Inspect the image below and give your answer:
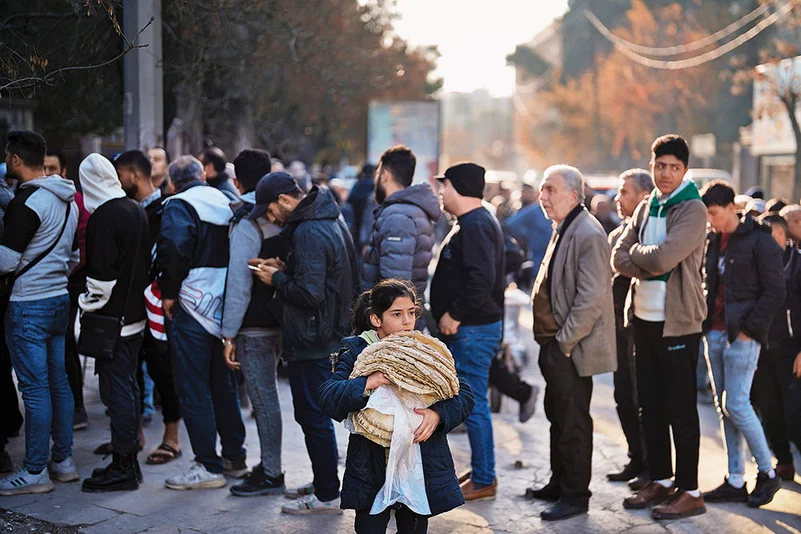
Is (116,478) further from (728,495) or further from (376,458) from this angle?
(728,495)

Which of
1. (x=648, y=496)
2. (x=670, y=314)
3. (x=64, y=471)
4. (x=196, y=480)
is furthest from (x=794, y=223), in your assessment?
(x=64, y=471)

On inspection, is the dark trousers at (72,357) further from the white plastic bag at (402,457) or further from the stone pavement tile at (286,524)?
the white plastic bag at (402,457)

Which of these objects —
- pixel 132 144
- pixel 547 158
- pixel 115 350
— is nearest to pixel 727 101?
pixel 547 158

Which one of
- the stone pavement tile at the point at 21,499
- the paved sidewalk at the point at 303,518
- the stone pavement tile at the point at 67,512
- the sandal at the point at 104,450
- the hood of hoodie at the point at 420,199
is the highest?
the hood of hoodie at the point at 420,199

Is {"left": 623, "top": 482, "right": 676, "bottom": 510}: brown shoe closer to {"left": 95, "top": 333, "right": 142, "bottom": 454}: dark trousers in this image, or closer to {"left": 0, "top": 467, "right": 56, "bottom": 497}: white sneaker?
{"left": 95, "top": 333, "right": 142, "bottom": 454}: dark trousers

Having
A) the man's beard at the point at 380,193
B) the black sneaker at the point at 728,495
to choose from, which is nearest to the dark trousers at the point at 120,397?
the man's beard at the point at 380,193

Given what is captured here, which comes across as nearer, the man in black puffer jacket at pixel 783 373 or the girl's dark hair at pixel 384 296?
the girl's dark hair at pixel 384 296

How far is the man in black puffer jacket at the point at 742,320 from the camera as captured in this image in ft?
20.7

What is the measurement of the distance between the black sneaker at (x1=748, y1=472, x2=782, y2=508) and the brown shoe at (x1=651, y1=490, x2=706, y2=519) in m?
0.42

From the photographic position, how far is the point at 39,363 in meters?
6.11

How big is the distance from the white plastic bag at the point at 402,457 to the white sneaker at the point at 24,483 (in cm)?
292

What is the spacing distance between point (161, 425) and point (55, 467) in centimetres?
162

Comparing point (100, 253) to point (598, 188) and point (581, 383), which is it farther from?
point (598, 188)

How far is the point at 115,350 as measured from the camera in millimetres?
6195
